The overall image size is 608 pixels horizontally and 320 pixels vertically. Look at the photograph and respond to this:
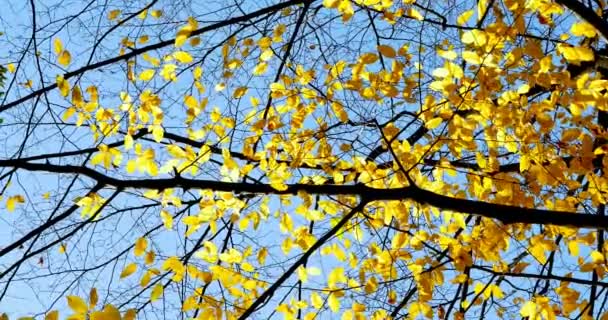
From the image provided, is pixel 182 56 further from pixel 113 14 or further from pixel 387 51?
pixel 387 51

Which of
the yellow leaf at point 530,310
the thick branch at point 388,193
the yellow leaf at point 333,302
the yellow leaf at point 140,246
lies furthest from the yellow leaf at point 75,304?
the yellow leaf at point 530,310

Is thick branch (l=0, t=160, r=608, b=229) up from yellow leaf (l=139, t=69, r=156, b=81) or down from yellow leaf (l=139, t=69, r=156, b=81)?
down

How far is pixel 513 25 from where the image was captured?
122 inches

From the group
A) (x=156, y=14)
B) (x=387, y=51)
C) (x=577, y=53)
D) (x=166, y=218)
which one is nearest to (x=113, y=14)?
(x=156, y=14)

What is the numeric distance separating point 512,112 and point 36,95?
2574 millimetres

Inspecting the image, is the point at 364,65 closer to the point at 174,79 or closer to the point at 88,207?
the point at 174,79

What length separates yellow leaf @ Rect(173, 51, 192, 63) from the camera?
3635 millimetres

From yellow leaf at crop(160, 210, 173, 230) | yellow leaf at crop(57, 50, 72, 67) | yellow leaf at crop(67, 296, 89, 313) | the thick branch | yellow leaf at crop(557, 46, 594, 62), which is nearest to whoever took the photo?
yellow leaf at crop(67, 296, 89, 313)

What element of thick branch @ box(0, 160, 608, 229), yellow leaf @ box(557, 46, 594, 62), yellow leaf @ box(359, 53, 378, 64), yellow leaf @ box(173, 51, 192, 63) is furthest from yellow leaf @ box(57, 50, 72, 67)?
yellow leaf @ box(557, 46, 594, 62)

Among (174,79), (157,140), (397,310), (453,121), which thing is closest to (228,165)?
(157,140)

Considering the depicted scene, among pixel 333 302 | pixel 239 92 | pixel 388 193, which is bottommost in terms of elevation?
pixel 333 302

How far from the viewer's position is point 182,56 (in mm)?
3662

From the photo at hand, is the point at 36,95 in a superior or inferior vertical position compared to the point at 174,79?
inferior

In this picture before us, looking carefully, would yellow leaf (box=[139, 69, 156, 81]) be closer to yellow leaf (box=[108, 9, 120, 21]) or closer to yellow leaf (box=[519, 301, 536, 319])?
yellow leaf (box=[108, 9, 120, 21])
